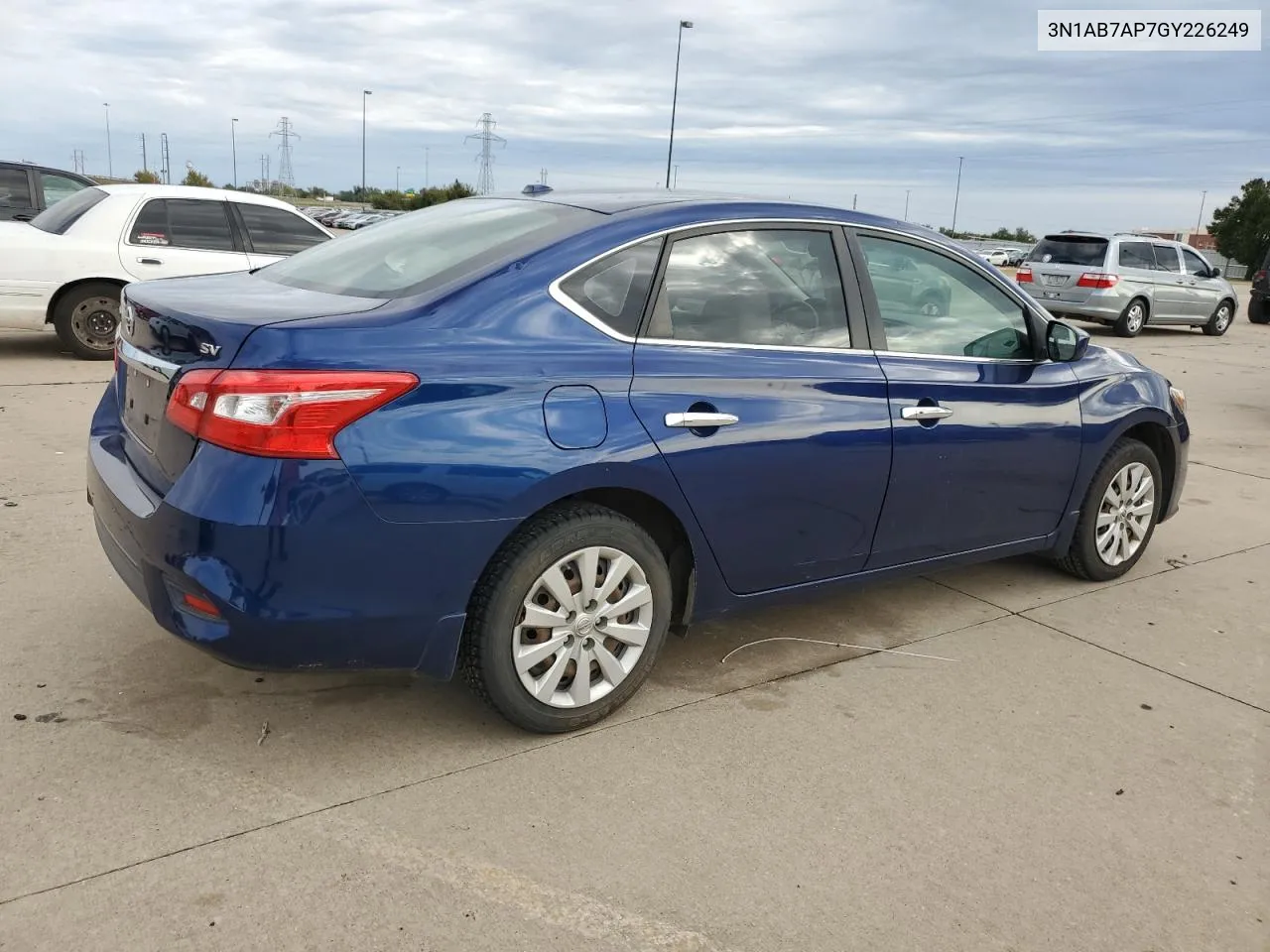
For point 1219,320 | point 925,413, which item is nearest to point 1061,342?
point 925,413

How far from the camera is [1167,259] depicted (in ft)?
62.0

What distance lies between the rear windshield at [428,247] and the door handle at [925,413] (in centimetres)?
132

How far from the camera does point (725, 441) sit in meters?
3.40

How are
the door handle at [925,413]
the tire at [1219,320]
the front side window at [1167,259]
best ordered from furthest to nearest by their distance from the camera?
1. the tire at [1219,320]
2. the front side window at [1167,259]
3. the door handle at [925,413]

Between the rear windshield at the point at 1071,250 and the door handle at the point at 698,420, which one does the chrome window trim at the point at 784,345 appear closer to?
the door handle at the point at 698,420

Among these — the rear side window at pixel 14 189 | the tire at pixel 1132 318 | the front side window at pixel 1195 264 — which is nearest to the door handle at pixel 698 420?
the rear side window at pixel 14 189

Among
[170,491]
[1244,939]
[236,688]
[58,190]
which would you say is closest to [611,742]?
[236,688]

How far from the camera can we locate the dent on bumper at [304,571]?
272 cm

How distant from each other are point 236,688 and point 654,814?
1.48 meters

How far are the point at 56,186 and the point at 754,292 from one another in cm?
1077

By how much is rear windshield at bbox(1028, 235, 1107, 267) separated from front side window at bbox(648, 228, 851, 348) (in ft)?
51.7

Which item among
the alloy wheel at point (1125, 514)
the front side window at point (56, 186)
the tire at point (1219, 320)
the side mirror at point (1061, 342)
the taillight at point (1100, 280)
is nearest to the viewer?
the side mirror at point (1061, 342)

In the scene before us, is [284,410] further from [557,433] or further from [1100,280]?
[1100,280]

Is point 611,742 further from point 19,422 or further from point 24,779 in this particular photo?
point 19,422
